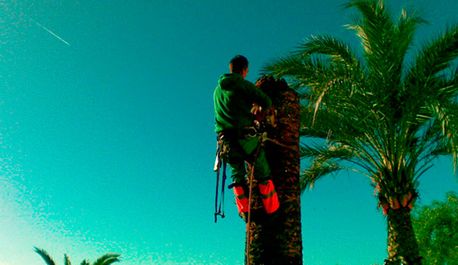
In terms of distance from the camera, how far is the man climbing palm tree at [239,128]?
4086 mm

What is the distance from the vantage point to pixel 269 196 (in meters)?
3.82

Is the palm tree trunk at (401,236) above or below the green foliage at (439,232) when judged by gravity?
below

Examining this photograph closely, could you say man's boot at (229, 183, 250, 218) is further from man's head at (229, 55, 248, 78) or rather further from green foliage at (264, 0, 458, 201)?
green foliage at (264, 0, 458, 201)

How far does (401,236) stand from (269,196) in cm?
638

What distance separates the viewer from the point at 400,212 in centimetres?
928

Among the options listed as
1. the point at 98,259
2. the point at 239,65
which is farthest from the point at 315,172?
the point at 98,259

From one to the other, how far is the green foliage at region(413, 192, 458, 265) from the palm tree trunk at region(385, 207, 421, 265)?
14.2 meters

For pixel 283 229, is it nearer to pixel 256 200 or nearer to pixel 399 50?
pixel 256 200

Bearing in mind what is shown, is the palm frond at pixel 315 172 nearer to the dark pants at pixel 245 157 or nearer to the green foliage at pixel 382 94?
the green foliage at pixel 382 94

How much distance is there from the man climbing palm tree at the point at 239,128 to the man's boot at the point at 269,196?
0.22 feet

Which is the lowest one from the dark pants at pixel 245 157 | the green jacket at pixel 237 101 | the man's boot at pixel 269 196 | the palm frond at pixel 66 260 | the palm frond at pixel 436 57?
the man's boot at pixel 269 196

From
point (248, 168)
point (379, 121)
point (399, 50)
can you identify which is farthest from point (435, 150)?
point (248, 168)

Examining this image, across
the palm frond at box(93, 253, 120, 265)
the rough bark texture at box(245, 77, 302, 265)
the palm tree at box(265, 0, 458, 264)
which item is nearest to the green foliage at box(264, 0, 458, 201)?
the palm tree at box(265, 0, 458, 264)


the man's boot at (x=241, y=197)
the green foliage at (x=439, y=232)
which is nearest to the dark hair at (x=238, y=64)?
the man's boot at (x=241, y=197)
